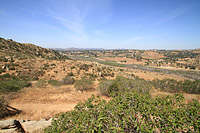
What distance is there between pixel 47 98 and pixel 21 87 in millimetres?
5761

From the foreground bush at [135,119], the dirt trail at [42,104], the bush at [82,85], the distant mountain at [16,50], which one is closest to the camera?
the foreground bush at [135,119]

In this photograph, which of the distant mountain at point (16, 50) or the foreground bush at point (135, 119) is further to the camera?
the distant mountain at point (16, 50)

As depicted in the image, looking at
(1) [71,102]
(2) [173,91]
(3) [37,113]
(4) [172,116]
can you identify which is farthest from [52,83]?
(2) [173,91]

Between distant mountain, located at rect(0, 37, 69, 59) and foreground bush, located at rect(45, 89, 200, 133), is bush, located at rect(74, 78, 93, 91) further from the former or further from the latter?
distant mountain, located at rect(0, 37, 69, 59)

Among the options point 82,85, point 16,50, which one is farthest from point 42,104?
point 16,50

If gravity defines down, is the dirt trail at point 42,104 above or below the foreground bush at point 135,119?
below

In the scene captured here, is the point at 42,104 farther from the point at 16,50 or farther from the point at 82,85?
the point at 16,50

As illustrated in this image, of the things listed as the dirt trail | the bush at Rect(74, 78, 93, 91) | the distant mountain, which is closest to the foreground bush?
the dirt trail

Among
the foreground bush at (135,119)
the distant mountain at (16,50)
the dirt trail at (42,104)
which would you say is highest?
the distant mountain at (16,50)

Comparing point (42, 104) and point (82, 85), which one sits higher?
point (82, 85)

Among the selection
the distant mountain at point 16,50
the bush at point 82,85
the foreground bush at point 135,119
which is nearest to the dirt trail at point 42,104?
the bush at point 82,85

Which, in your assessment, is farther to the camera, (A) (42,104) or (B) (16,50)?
(B) (16,50)

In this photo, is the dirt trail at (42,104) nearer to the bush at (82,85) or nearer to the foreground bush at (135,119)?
the bush at (82,85)

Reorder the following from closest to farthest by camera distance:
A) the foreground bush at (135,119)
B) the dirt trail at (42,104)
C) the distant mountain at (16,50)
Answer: the foreground bush at (135,119) → the dirt trail at (42,104) → the distant mountain at (16,50)
